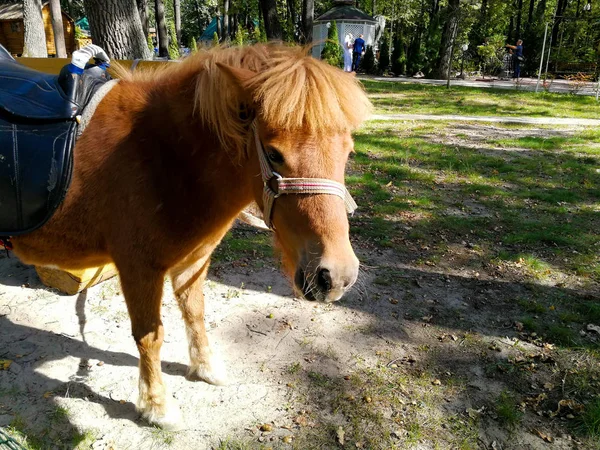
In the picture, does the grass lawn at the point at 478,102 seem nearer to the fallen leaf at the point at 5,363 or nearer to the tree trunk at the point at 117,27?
the tree trunk at the point at 117,27

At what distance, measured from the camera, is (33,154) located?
6.81 feet

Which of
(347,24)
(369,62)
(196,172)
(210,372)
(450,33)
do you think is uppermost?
(347,24)

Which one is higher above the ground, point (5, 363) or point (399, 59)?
point (399, 59)

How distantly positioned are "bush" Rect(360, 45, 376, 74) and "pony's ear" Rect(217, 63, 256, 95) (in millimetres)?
26377

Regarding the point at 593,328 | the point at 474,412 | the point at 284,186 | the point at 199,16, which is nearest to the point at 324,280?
the point at 284,186

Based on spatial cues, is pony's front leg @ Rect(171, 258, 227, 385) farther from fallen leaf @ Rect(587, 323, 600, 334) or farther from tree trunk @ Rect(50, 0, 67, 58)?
tree trunk @ Rect(50, 0, 67, 58)

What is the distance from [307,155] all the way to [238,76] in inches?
18.4

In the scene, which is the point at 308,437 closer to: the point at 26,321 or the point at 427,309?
the point at 427,309

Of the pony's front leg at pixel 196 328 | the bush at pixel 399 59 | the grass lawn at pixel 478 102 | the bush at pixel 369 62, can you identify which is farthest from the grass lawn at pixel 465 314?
the bush at pixel 369 62

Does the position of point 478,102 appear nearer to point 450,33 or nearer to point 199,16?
point 450,33

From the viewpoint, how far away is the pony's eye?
1759mm

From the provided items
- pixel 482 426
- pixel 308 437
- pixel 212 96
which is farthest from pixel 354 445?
pixel 212 96

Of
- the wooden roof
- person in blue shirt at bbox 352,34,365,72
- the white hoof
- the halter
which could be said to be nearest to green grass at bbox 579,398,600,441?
the halter

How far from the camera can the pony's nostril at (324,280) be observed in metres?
1.66
